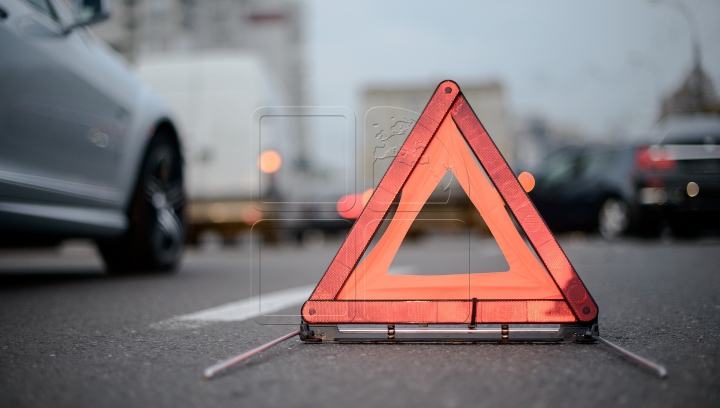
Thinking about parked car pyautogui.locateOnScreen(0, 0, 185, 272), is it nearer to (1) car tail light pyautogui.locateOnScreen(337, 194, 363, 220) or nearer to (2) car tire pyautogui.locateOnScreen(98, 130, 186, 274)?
(2) car tire pyautogui.locateOnScreen(98, 130, 186, 274)

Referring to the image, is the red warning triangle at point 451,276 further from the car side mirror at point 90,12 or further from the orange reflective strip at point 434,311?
the car side mirror at point 90,12

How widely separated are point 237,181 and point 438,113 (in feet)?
24.8

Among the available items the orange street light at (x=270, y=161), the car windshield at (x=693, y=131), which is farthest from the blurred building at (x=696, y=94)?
the orange street light at (x=270, y=161)

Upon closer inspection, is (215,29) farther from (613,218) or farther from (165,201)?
(165,201)

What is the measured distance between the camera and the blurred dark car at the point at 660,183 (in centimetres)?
918

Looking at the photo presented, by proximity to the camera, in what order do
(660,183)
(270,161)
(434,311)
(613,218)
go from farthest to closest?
(613,218)
(270,161)
(660,183)
(434,311)

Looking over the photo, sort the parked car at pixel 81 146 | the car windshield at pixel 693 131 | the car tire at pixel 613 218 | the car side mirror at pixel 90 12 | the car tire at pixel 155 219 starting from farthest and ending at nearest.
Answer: the car tire at pixel 613 218, the car windshield at pixel 693 131, the car tire at pixel 155 219, the car side mirror at pixel 90 12, the parked car at pixel 81 146

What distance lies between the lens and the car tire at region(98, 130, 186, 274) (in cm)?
549

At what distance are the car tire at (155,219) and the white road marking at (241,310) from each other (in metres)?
1.55

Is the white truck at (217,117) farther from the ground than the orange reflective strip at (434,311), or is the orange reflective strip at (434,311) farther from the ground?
the white truck at (217,117)

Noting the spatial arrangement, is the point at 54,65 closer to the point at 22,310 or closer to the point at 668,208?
the point at 22,310

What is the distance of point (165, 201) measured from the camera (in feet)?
19.3

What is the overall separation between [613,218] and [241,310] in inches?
314

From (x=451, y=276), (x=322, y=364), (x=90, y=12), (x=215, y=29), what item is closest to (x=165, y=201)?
(x=90, y=12)
